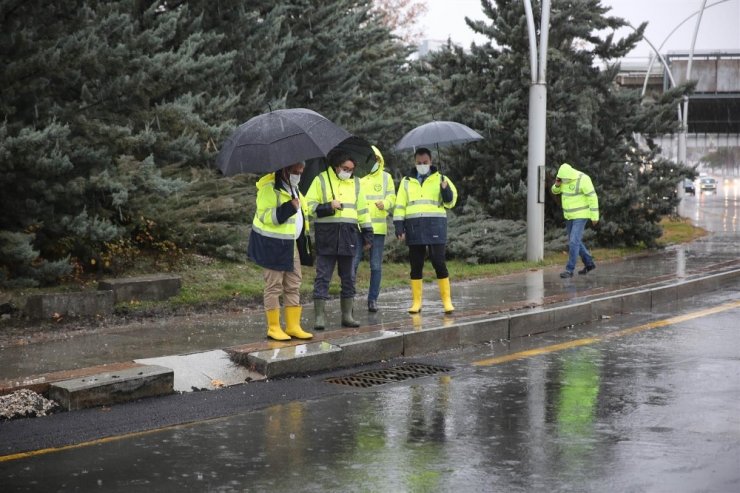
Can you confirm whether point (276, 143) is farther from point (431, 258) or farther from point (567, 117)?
point (567, 117)

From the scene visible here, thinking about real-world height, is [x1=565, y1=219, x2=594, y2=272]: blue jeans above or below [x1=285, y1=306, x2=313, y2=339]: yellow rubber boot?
above

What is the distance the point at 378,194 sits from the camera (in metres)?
10.6

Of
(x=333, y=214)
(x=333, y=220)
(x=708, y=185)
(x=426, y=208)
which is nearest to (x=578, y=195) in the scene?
(x=426, y=208)

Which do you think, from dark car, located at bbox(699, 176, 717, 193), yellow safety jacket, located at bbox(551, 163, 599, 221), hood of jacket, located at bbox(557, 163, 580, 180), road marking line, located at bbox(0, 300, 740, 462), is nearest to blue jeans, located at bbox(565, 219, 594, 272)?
yellow safety jacket, located at bbox(551, 163, 599, 221)

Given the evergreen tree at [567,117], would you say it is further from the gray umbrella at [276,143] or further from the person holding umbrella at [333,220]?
the gray umbrella at [276,143]

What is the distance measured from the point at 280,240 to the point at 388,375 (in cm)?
163

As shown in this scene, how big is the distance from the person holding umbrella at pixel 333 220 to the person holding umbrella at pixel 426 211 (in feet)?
3.44

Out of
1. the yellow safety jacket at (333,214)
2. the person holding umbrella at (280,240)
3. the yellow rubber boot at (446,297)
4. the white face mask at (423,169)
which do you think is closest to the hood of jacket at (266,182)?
the person holding umbrella at (280,240)

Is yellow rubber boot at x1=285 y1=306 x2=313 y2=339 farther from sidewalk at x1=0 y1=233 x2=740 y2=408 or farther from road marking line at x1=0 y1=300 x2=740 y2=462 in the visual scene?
road marking line at x1=0 y1=300 x2=740 y2=462

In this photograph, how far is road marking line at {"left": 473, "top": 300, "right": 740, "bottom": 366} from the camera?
8.74m

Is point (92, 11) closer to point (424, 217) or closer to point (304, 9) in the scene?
point (424, 217)

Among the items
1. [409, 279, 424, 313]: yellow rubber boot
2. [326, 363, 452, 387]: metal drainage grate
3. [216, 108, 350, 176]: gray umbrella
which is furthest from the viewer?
[409, 279, 424, 313]: yellow rubber boot

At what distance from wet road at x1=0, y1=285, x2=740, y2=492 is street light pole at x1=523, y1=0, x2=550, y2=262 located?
8.74m

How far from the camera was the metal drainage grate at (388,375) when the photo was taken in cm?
777
